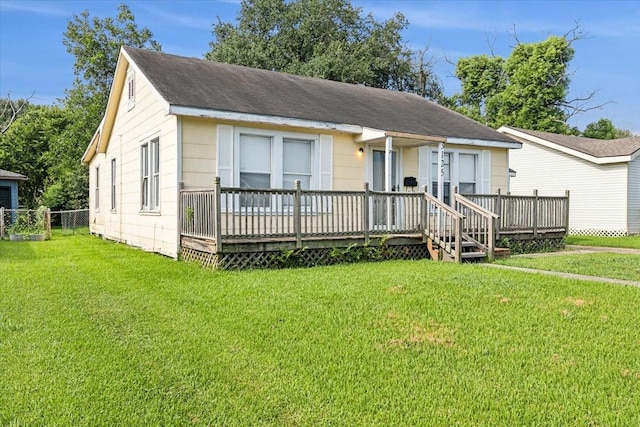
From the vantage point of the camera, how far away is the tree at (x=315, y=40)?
30453 millimetres

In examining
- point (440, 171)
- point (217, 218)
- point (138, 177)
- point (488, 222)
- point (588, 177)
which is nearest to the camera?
point (217, 218)

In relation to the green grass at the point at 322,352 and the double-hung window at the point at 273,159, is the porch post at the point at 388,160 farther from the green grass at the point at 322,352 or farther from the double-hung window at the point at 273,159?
the green grass at the point at 322,352

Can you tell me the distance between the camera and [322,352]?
4.30 meters

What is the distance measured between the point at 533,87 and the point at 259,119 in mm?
28084

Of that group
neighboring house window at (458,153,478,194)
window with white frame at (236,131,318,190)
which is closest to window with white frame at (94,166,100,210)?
window with white frame at (236,131,318,190)

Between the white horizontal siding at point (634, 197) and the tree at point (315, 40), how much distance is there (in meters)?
15.6

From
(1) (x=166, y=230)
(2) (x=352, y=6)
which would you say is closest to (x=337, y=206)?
(1) (x=166, y=230)

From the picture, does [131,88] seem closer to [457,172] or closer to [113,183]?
[113,183]

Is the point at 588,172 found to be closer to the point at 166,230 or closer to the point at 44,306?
the point at 166,230

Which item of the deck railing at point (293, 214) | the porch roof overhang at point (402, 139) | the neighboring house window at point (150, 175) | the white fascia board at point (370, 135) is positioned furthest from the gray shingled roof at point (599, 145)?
the neighboring house window at point (150, 175)

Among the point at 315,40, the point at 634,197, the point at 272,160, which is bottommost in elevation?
the point at 634,197

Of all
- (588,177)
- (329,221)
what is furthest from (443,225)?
(588,177)

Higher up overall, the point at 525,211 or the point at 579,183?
the point at 579,183

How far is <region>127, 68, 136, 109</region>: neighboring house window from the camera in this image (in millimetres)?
13258
